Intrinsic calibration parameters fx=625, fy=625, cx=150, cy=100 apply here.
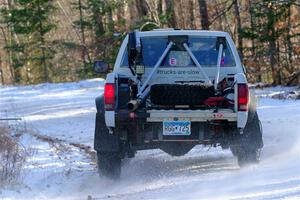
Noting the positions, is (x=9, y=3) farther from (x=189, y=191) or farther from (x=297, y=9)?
(x=189, y=191)

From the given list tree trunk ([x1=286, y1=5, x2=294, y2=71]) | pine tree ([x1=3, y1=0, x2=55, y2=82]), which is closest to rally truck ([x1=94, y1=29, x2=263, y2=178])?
tree trunk ([x1=286, y1=5, x2=294, y2=71])

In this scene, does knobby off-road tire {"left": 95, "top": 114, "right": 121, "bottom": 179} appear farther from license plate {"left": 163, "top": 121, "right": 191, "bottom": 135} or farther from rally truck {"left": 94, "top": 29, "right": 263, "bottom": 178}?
license plate {"left": 163, "top": 121, "right": 191, "bottom": 135}

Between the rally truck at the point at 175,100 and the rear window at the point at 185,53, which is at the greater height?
the rear window at the point at 185,53

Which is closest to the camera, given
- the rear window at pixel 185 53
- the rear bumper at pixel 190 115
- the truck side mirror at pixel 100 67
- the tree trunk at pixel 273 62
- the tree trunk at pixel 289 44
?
the rear bumper at pixel 190 115

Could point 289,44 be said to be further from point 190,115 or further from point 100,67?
point 190,115

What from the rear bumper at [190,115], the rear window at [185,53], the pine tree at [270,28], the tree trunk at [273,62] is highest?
the rear window at [185,53]

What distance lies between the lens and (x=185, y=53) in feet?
29.0

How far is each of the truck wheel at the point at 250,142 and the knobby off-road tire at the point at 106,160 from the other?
61.5 inches

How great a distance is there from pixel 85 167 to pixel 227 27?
26.8m

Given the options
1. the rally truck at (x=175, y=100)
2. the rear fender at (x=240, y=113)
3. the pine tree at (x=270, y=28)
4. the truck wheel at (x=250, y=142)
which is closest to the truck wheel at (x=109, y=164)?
the rally truck at (x=175, y=100)

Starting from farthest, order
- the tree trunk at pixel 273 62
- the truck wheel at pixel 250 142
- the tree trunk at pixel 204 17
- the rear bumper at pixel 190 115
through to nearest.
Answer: the tree trunk at pixel 204 17, the tree trunk at pixel 273 62, the truck wheel at pixel 250 142, the rear bumper at pixel 190 115

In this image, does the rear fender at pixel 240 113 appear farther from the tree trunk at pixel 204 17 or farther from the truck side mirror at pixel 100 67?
the tree trunk at pixel 204 17

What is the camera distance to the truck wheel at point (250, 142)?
26.9 ft

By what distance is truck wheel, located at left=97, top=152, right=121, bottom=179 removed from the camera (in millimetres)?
8203
